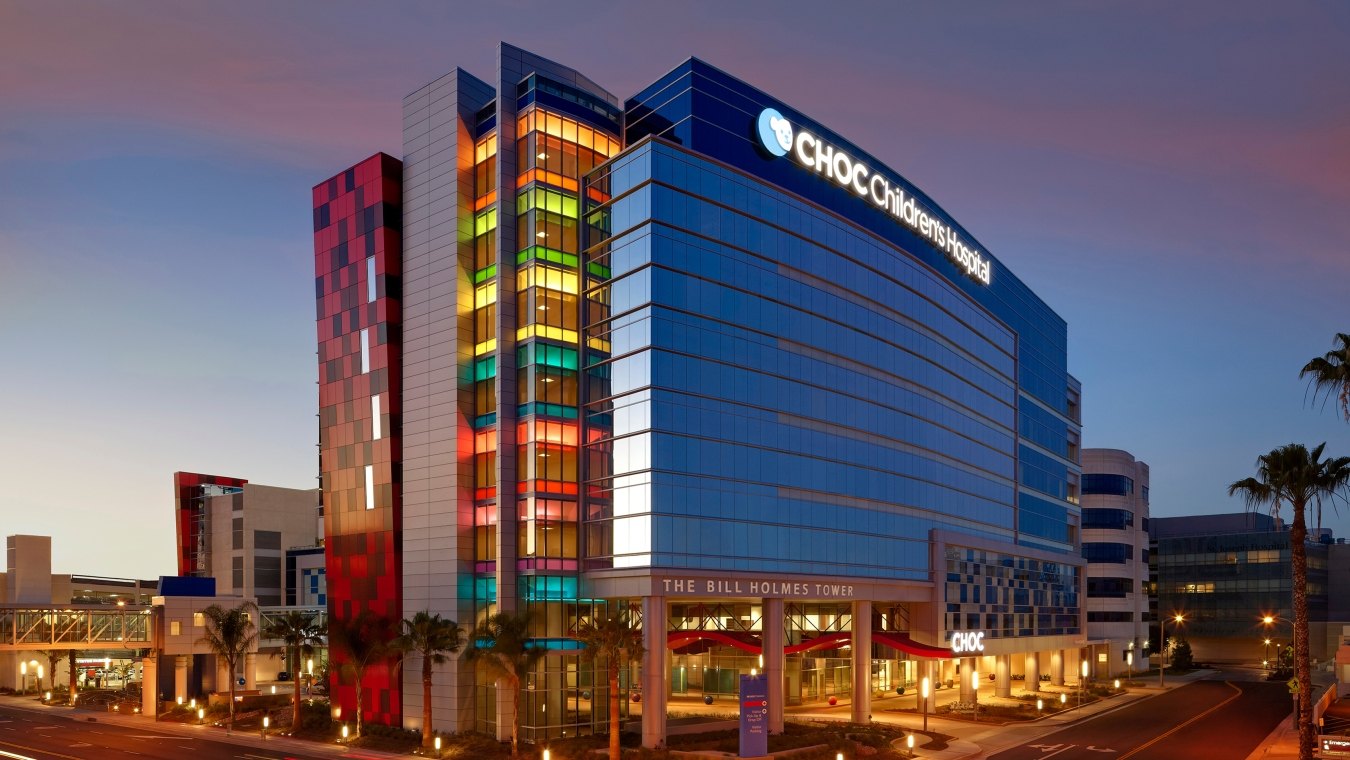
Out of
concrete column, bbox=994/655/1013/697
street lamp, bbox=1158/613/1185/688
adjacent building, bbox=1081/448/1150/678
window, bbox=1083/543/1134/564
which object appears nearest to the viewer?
concrete column, bbox=994/655/1013/697

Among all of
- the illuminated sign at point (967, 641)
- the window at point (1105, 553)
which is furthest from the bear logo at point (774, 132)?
the window at point (1105, 553)

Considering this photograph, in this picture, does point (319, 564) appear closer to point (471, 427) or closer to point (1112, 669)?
point (471, 427)

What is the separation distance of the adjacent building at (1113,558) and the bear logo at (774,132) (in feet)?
263

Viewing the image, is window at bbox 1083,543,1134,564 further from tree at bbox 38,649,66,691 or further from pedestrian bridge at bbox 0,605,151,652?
tree at bbox 38,649,66,691

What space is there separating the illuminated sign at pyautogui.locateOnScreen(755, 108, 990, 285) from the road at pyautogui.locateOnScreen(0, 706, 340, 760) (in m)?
51.0

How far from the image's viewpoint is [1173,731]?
76.5 meters

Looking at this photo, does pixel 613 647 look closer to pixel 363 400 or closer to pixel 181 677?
pixel 363 400

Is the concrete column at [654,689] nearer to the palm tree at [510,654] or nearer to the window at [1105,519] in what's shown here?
the palm tree at [510,654]

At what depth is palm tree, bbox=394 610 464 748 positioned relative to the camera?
65.4 metres

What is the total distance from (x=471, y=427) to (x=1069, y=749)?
43343 millimetres

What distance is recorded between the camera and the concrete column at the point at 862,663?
250 feet

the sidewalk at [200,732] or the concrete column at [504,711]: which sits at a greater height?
the concrete column at [504,711]

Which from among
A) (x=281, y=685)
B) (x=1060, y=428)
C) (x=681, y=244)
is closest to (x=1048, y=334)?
(x=1060, y=428)

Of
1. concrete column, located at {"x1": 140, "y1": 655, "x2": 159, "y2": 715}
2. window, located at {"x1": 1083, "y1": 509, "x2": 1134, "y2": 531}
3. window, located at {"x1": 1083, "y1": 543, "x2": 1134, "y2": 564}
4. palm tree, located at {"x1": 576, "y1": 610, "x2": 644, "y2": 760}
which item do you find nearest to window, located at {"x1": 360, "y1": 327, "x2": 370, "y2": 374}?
palm tree, located at {"x1": 576, "y1": 610, "x2": 644, "y2": 760}
